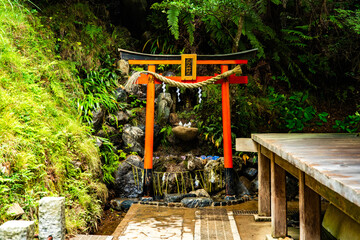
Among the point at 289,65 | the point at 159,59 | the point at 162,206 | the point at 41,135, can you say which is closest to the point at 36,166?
the point at 41,135

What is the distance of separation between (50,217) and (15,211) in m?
1.00

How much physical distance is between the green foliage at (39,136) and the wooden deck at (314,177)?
294 centimetres

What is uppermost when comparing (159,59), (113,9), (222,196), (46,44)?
(113,9)

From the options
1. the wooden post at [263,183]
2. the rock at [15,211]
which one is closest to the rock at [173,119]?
the wooden post at [263,183]

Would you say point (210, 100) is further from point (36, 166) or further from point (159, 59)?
point (36, 166)

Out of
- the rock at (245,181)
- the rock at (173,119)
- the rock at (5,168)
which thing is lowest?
the rock at (245,181)

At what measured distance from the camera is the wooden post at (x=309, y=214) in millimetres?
3217

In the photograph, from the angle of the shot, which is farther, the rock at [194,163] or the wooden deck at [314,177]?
the rock at [194,163]

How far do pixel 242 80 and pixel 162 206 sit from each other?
3.17m

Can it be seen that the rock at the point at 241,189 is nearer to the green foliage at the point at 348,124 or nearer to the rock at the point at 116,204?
the rock at the point at 116,204

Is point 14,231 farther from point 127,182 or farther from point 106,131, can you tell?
point 106,131

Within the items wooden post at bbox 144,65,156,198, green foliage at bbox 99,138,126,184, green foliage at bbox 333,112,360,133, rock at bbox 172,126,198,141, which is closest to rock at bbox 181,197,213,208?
wooden post at bbox 144,65,156,198

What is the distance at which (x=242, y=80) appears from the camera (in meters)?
7.13

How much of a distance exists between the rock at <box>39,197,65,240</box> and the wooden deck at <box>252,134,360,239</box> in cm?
232
